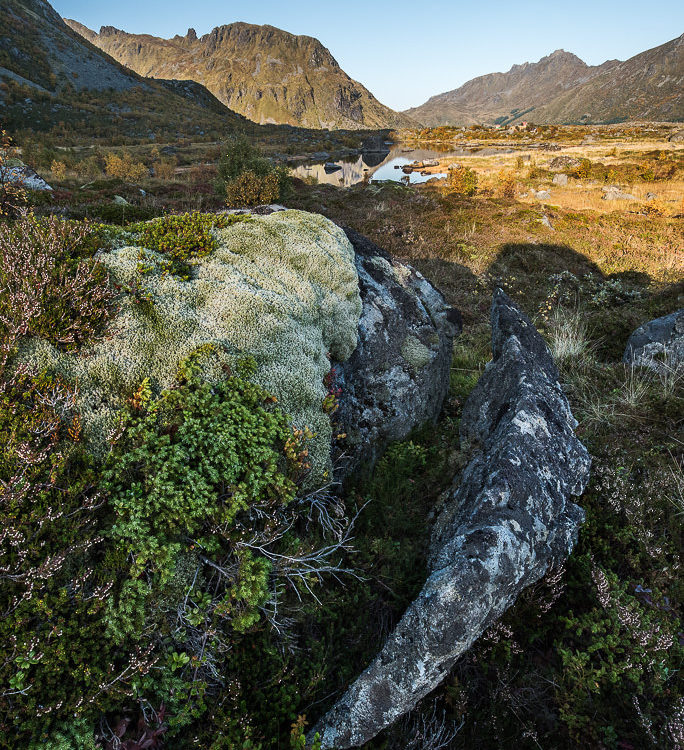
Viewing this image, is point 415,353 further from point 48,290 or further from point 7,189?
point 7,189

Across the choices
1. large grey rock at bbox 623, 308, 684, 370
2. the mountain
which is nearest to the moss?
large grey rock at bbox 623, 308, 684, 370

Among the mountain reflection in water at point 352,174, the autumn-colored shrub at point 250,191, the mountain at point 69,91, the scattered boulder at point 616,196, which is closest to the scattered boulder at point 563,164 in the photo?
the mountain reflection in water at point 352,174

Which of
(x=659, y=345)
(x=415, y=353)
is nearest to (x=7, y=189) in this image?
(x=415, y=353)

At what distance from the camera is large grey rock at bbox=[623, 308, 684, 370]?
713 centimetres

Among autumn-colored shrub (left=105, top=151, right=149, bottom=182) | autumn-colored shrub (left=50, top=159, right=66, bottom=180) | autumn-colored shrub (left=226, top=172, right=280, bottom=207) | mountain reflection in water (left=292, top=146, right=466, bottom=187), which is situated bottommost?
autumn-colored shrub (left=226, top=172, right=280, bottom=207)

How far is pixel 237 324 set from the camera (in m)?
4.18

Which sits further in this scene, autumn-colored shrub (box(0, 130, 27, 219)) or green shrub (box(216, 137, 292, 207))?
green shrub (box(216, 137, 292, 207))

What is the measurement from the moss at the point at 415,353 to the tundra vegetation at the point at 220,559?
1.54m

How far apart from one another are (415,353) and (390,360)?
1.76 feet

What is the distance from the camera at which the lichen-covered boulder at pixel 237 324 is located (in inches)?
134

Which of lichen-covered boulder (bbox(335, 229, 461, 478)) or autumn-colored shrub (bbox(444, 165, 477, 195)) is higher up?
autumn-colored shrub (bbox(444, 165, 477, 195))

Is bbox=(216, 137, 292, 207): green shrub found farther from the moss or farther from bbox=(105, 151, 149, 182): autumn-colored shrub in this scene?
the moss

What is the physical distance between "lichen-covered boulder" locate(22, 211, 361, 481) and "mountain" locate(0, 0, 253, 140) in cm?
6074

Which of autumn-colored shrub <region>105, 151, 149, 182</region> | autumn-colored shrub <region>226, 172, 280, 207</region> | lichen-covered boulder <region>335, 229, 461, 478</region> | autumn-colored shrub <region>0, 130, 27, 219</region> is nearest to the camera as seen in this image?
lichen-covered boulder <region>335, 229, 461, 478</region>
